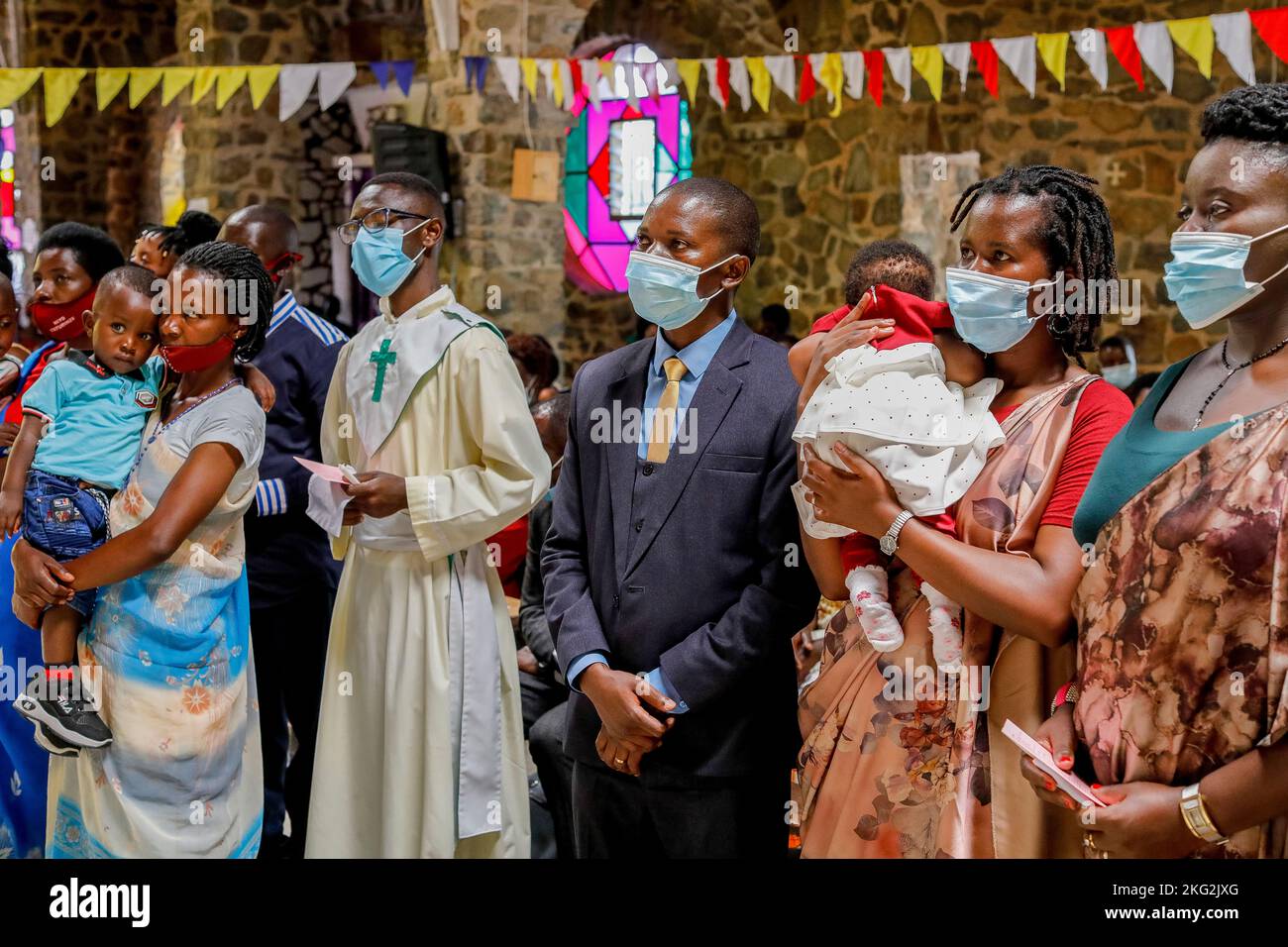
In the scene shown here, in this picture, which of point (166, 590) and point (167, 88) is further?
point (167, 88)

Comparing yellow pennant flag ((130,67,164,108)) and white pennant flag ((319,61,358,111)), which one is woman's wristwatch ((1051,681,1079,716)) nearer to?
white pennant flag ((319,61,358,111))

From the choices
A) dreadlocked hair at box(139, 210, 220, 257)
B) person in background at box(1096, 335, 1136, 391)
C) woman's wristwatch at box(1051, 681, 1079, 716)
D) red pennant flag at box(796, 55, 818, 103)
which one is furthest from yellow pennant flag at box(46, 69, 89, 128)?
woman's wristwatch at box(1051, 681, 1079, 716)

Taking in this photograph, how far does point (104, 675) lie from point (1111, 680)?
2240mm

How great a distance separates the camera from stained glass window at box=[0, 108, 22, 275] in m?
13.1

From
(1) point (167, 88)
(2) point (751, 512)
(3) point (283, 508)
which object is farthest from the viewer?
(1) point (167, 88)

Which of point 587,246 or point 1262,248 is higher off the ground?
point 587,246

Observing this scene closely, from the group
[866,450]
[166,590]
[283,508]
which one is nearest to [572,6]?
[283,508]

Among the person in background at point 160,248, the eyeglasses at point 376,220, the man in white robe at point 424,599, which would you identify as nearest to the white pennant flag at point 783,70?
the person in background at point 160,248

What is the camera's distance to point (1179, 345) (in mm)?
8398

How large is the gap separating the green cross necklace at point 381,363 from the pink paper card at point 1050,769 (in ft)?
5.96

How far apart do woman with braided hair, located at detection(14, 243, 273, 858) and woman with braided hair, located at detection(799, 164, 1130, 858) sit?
1485mm

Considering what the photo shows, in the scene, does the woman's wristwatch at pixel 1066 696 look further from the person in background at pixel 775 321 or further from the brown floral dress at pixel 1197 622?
the person in background at pixel 775 321

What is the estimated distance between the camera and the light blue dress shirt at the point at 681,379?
8.48 feet
